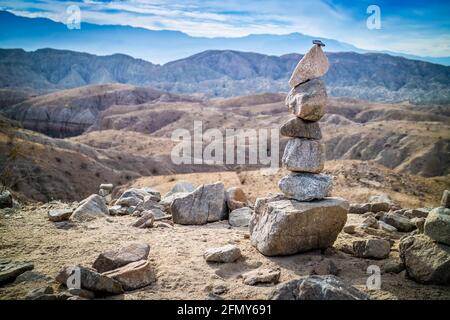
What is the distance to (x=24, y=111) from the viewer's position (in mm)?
89500

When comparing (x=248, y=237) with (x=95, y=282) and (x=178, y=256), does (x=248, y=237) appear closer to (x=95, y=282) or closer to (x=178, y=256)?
(x=178, y=256)

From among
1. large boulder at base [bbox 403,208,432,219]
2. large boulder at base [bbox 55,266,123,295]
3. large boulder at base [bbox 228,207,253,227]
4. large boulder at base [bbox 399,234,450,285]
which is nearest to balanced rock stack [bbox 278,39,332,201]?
large boulder at base [bbox 399,234,450,285]

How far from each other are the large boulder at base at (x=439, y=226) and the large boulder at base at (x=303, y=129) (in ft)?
9.84

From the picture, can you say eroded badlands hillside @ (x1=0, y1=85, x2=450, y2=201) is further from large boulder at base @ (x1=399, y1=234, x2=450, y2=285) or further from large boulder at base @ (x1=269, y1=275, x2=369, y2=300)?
large boulder at base @ (x1=269, y1=275, x2=369, y2=300)

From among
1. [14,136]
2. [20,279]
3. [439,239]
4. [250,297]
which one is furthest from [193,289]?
[14,136]

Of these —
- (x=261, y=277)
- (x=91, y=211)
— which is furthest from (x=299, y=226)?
(x=91, y=211)

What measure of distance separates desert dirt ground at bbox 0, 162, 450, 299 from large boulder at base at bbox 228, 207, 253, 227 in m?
0.27

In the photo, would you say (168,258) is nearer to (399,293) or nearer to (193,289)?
(193,289)

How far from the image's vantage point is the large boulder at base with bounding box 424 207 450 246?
668 centimetres

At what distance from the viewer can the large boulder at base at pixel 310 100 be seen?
8.59 metres

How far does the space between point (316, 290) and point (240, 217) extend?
6.05m

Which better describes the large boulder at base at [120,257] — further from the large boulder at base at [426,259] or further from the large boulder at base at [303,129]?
the large boulder at base at [426,259]

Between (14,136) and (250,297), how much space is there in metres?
32.6

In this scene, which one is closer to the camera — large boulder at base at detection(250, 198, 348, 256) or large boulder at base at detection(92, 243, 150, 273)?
large boulder at base at detection(92, 243, 150, 273)
